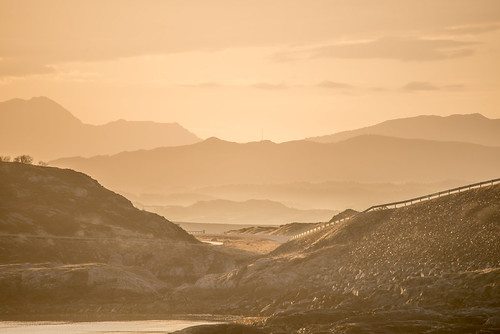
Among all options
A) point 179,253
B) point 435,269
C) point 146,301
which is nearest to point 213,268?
point 179,253

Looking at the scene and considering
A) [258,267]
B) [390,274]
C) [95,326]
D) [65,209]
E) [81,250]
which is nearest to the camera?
[95,326]

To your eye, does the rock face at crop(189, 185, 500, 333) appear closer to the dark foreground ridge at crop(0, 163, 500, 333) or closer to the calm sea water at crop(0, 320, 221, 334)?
the dark foreground ridge at crop(0, 163, 500, 333)

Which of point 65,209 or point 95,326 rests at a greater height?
point 65,209

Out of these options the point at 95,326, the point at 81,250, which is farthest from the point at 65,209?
the point at 95,326

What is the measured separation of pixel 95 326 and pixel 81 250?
1942 inches

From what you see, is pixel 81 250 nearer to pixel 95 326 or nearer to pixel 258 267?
pixel 258 267

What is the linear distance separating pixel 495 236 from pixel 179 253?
2132 inches

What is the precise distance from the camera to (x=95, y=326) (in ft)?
381

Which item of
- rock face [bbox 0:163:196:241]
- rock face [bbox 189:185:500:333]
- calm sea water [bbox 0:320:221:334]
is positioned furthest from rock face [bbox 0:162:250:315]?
calm sea water [bbox 0:320:221:334]

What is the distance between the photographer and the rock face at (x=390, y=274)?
101 meters

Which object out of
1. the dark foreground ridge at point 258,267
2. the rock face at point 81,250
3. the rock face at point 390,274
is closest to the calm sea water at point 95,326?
the dark foreground ridge at point 258,267

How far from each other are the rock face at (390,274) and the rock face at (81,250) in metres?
10.9

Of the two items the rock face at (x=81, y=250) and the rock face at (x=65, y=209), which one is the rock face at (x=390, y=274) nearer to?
the rock face at (x=81, y=250)

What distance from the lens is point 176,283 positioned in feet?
504
